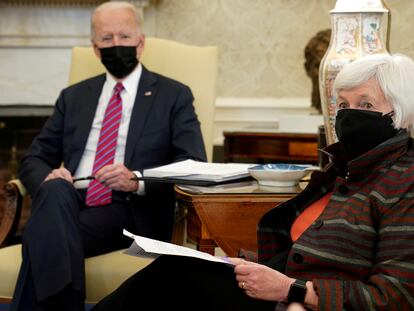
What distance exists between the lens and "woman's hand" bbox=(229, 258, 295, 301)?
1642mm

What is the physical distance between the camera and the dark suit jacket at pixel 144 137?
9.07 ft

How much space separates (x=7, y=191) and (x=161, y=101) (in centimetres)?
63

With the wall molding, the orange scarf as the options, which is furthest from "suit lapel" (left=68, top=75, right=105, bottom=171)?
the wall molding

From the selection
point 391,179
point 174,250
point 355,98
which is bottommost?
point 174,250

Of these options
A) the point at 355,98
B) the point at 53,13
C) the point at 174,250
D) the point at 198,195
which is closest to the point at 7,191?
the point at 198,195

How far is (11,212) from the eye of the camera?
9.32ft

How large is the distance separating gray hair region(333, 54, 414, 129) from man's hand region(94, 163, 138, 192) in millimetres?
1082

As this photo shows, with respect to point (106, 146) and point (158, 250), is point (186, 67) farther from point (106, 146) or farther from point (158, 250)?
point (158, 250)

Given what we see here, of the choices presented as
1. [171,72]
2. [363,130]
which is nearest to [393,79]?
[363,130]

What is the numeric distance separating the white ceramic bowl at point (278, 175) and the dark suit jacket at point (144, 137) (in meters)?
0.52

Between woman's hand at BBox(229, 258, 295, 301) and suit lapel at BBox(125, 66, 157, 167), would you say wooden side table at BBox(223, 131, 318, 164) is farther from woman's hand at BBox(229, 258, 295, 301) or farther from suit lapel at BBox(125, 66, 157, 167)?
woman's hand at BBox(229, 258, 295, 301)

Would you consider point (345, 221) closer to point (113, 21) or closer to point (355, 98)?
point (355, 98)

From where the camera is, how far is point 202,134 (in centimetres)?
308

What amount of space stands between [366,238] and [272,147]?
6.71ft
